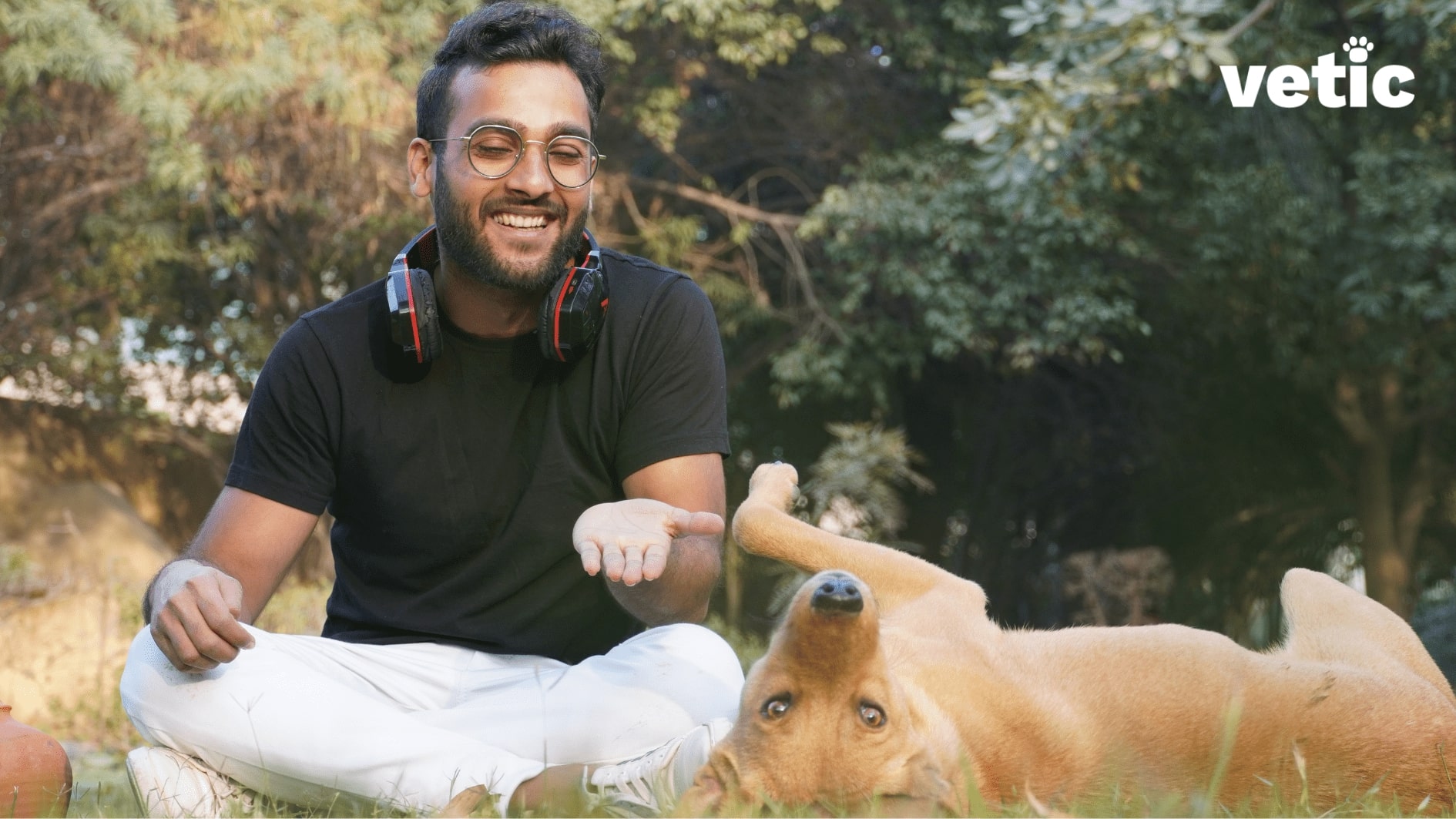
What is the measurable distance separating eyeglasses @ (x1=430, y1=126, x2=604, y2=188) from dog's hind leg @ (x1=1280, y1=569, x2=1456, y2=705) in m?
2.12

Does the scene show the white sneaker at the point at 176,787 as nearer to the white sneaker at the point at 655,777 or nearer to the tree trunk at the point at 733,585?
the white sneaker at the point at 655,777

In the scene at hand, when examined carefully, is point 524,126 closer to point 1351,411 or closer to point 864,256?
point 864,256

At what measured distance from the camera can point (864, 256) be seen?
1202cm

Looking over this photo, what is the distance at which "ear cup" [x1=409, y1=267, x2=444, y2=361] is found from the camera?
10.8 feet

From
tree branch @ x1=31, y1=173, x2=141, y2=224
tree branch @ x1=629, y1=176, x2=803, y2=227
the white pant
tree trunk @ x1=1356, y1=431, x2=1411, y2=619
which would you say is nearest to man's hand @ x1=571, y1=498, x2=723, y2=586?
the white pant

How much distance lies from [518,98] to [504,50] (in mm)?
132

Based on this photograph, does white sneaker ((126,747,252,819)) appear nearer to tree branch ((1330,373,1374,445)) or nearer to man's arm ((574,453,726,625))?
man's arm ((574,453,726,625))

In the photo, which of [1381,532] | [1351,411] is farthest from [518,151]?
[1381,532]

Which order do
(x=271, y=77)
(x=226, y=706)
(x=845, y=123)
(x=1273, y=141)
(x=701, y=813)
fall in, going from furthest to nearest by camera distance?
(x=845, y=123) < (x=1273, y=141) < (x=271, y=77) < (x=226, y=706) < (x=701, y=813)

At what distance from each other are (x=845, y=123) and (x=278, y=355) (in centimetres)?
1030

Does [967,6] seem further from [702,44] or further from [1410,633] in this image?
[1410,633]

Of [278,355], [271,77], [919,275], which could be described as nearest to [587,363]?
[278,355]

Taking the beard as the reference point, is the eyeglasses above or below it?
above

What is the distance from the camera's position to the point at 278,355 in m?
3.48
